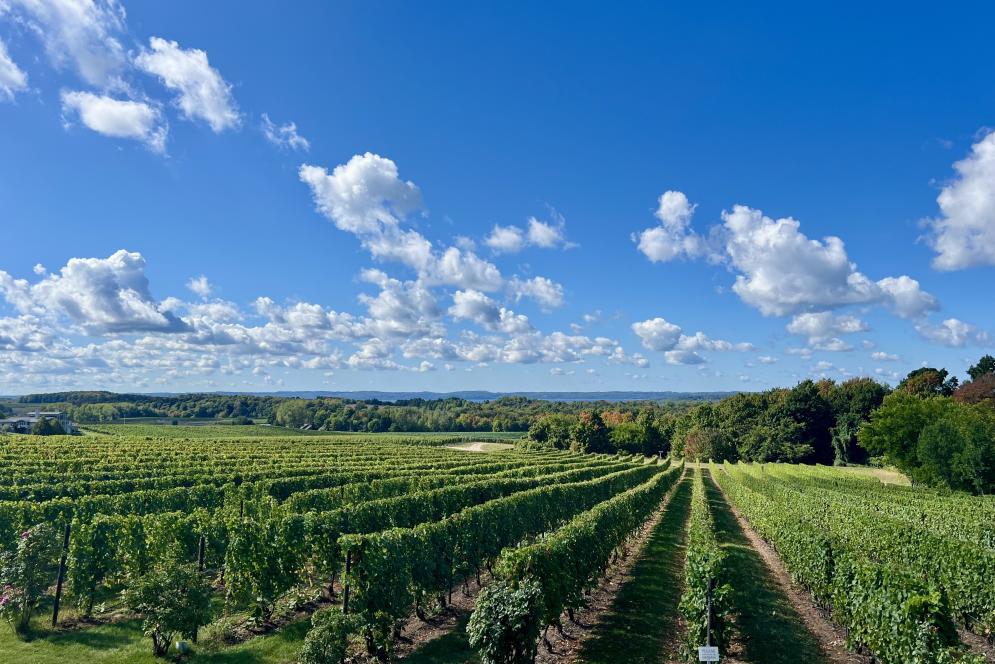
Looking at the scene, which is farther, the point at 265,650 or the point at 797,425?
the point at 797,425

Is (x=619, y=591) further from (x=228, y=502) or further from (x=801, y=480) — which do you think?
(x=801, y=480)

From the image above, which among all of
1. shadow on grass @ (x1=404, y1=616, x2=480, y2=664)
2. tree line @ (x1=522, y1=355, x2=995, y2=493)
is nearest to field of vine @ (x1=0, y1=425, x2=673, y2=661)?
shadow on grass @ (x1=404, y1=616, x2=480, y2=664)

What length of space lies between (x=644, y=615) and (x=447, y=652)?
18.3 feet

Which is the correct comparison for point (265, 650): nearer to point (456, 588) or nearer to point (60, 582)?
point (60, 582)

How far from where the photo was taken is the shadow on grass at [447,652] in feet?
37.1

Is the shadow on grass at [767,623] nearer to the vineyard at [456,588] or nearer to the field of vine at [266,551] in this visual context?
the vineyard at [456,588]

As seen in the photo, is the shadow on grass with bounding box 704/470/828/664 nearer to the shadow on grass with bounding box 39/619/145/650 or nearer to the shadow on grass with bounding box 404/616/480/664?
the shadow on grass with bounding box 404/616/480/664

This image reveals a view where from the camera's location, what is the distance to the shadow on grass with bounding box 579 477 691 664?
11727 mm

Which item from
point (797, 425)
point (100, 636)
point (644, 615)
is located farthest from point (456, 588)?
point (797, 425)

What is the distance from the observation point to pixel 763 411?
10562 centimetres

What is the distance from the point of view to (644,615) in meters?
14.2

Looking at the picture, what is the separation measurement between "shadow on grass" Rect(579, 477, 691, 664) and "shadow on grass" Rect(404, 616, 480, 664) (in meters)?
2.47

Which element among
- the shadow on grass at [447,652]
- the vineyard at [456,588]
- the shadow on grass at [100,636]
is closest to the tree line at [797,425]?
the vineyard at [456,588]

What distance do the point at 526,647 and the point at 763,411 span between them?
10940 centimetres
